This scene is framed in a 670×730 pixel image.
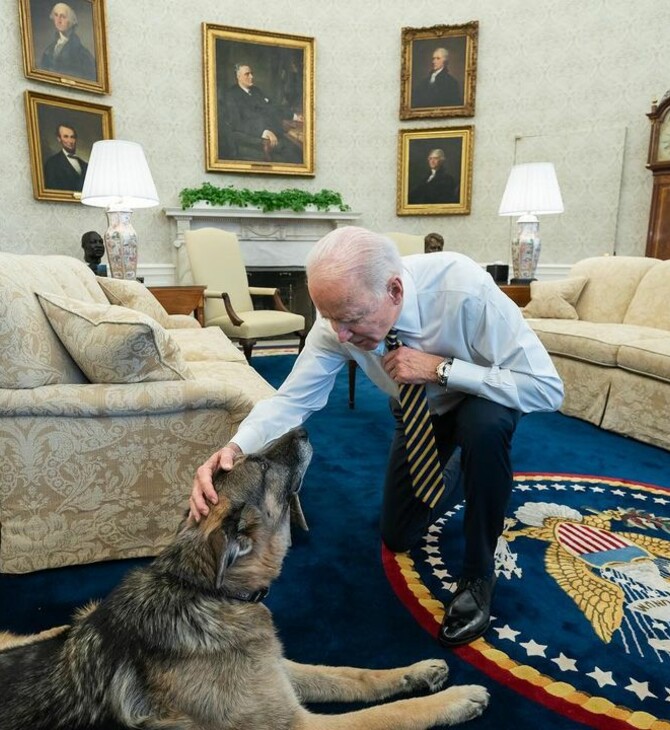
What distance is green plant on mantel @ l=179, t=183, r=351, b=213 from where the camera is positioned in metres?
6.06

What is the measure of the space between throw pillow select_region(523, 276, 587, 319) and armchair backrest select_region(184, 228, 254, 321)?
Answer: 291 centimetres

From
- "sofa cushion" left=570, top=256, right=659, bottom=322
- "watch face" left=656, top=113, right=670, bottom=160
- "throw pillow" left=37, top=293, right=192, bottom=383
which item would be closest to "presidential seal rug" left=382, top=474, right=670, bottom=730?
"throw pillow" left=37, top=293, right=192, bottom=383

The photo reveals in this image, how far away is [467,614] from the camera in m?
1.64

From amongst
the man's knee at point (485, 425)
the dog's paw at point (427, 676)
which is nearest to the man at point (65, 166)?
the man's knee at point (485, 425)

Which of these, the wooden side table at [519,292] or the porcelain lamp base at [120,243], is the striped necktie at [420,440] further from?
the wooden side table at [519,292]

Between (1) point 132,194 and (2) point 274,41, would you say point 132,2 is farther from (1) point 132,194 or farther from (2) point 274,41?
(1) point 132,194

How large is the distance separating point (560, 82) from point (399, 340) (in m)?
6.21

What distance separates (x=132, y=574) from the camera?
122cm

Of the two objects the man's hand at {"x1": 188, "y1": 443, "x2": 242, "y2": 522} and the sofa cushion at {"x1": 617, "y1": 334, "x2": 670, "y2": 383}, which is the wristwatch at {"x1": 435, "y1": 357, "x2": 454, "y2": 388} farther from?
the sofa cushion at {"x1": 617, "y1": 334, "x2": 670, "y2": 383}

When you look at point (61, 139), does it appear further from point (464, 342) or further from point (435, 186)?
point (464, 342)

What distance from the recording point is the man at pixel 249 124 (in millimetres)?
6168

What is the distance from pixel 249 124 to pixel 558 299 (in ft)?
13.2

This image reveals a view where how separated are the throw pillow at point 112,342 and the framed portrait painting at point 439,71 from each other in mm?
5761

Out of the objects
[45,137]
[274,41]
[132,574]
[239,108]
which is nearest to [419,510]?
[132,574]
